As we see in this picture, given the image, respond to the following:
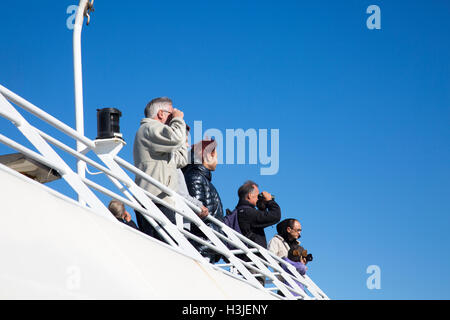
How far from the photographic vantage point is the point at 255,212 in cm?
858

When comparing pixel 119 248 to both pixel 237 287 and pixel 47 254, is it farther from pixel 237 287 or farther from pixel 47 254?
pixel 237 287

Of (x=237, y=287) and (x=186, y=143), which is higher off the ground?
(x=186, y=143)

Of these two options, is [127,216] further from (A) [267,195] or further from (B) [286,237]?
(B) [286,237]

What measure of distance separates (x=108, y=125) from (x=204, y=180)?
88.2 inches

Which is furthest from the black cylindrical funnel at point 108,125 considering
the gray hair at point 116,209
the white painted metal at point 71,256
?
the gray hair at point 116,209

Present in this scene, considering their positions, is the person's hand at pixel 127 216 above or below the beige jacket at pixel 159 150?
below

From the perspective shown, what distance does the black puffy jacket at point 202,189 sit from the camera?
7.55m

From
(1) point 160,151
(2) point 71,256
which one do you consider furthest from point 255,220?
(2) point 71,256

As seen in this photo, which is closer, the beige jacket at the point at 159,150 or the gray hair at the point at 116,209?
the beige jacket at the point at 159,150

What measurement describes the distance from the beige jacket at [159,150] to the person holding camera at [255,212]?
2.00m

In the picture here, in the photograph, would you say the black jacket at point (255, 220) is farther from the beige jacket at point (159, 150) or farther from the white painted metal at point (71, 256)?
the white painted metal at point (71, 256)

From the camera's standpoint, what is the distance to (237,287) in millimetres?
5574
